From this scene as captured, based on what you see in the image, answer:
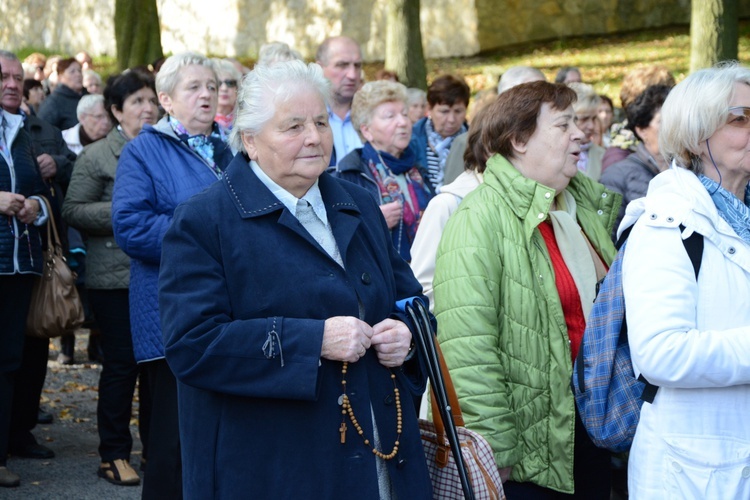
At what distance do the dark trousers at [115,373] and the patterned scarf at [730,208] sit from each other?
13.0ft

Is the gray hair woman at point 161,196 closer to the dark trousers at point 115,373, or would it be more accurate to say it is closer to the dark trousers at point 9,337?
the dark trousers at point 115,373

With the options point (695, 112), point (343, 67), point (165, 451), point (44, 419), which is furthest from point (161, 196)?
point (44, 419)

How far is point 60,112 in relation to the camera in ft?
39.3

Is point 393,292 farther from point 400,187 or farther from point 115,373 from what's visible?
point 115,373

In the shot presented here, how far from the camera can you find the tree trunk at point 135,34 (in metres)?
17.6

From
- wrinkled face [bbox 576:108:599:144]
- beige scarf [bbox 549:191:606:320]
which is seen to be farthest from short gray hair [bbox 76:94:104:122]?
beige scarf [bbox 549:191:606:320]

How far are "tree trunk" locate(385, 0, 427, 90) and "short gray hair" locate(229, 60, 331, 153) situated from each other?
51.1 feet

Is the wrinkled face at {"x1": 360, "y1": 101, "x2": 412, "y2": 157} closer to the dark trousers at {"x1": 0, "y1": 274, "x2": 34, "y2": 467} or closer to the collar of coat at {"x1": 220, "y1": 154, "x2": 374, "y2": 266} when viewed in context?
the dark trousers at {"x1": 0, "y1": 274, "x2": 34, "y2": 467}

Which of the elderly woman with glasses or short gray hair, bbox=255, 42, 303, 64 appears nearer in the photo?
short gray hair, bbox=255, 42, 303, 64

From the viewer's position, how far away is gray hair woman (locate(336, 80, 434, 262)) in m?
6.34

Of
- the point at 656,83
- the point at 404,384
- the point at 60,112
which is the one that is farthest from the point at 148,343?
the point at 60,112

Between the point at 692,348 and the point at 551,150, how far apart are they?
1.44m

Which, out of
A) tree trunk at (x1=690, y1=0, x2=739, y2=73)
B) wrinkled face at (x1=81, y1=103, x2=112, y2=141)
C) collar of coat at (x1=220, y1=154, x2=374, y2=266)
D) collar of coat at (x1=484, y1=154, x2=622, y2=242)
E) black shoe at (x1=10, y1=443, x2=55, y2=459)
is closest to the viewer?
collar of coat at (x1=220, y1=154, x2=374, y2=266)

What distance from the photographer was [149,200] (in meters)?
5.25
